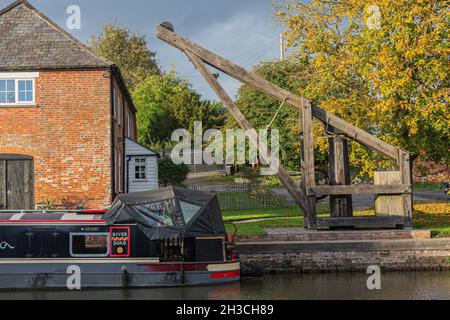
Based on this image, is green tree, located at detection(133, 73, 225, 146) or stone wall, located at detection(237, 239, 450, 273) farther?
green tree, located at detection(133, 73, 225, 146)

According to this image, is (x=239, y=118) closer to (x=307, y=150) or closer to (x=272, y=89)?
(x=272, y=89)

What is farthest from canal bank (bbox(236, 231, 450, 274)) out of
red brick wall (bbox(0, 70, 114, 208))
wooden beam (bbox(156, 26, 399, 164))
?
red brick wall (bbox(0, 70, 114, 208))

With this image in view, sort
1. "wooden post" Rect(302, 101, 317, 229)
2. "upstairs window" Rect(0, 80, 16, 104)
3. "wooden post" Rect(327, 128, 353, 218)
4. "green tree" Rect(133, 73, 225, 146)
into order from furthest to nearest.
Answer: "green tree" Rect(133, 73, 225, 146)
"upstairs window" Rect(0, 80, 16, 104)
"wooden post" Rect(327, 128, 353, 218)
"wooden post" Rect(302, 101, 317, 229)

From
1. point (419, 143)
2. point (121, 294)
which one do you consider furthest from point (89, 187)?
point (419, 143)

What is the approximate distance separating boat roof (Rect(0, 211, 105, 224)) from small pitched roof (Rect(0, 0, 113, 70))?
7.70m

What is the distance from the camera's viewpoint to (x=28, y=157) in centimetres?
2086

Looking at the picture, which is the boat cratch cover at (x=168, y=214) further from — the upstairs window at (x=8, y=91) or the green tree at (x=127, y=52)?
the green tree at (x=127, y=52)

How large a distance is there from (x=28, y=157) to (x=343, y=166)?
444 inches

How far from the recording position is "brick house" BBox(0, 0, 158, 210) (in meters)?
20.7

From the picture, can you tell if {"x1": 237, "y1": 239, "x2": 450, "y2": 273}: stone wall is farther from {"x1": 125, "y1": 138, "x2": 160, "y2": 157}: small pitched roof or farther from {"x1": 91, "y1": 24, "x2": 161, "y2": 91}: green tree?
{"x1": 91, "y1": 24, "x2": 161, "y2": 91}: green tree

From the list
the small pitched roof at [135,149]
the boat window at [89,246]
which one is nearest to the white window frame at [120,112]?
the small pitched roof at [135,149]

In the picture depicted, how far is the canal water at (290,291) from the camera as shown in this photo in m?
12.8

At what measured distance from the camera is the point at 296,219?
2153 cm

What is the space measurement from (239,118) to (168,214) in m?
5.92
